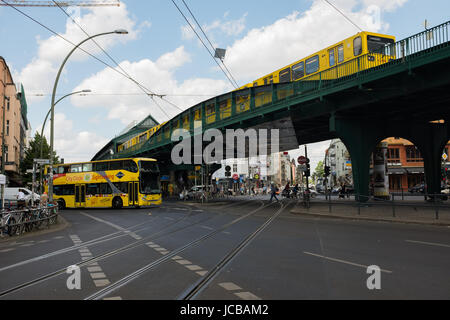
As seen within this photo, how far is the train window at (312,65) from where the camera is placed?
24.2 m

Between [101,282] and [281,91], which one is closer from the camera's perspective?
[101,282]

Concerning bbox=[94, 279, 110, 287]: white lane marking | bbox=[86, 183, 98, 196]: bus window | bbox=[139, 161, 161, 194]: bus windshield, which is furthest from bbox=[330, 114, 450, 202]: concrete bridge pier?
bbox=[86, 183, 98, 196]: bus window

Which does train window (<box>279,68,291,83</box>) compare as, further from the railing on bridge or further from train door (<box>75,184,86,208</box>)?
train door (<box>75,184,86,208</box>)

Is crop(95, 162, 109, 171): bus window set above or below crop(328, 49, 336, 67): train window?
below

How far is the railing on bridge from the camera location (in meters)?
17.2

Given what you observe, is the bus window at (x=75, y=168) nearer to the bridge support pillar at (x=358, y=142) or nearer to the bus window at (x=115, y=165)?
the bus window at (x=115, y=165)

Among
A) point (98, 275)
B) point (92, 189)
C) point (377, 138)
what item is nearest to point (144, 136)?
point (92, 189)

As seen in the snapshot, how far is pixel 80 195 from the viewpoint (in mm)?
31641

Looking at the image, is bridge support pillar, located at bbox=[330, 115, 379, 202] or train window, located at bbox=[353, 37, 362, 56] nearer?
train window, located at bbox=[353, 37, 362, 56]

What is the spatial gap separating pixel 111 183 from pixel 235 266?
24519 millimetres

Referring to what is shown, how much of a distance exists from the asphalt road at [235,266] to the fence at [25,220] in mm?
2101

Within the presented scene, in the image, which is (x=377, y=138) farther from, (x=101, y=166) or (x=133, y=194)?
(x=101, y=166)

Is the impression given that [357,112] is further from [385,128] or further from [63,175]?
[63,175]

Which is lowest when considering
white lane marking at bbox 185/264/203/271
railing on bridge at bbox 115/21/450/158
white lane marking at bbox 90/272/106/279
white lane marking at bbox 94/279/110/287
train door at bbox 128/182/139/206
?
white lane marking at bbox 185/264/203/271
